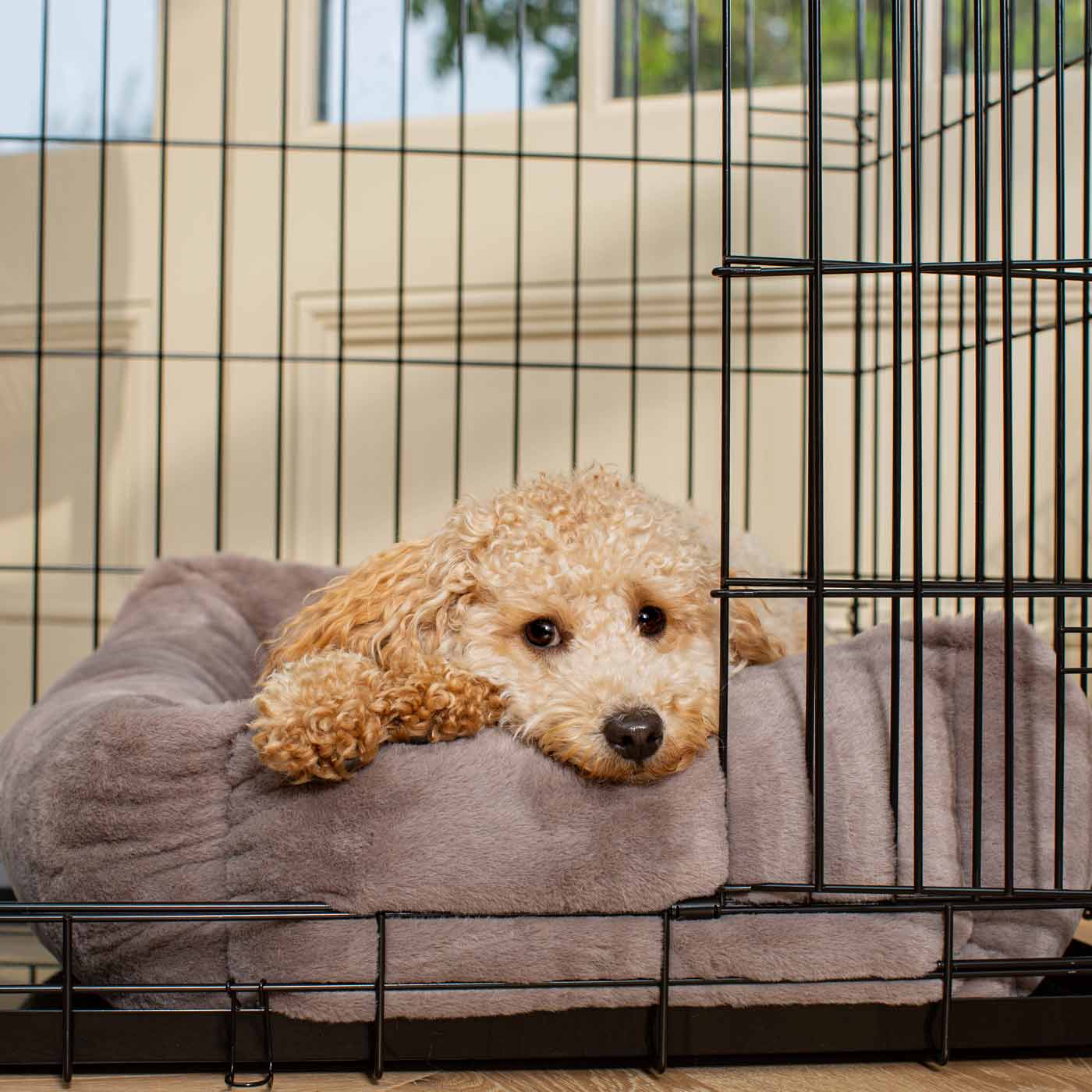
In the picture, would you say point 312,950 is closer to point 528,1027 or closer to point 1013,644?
→ point 528,1027

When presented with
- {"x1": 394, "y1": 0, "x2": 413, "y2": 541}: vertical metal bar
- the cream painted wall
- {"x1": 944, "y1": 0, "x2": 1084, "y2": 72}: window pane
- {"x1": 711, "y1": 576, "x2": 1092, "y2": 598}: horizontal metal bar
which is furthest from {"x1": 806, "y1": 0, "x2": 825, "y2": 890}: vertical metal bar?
the cream painted wall

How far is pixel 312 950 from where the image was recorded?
3.21ft

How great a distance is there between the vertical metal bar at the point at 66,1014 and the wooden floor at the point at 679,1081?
2 cm

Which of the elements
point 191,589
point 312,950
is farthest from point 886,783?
point 191,589

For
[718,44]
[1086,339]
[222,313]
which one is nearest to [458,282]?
[222,313]

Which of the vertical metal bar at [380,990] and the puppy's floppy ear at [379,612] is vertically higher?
the puppy's floppy ear at [379,612]

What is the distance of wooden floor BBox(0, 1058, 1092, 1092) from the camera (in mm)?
971

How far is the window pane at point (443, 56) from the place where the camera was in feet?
9.40

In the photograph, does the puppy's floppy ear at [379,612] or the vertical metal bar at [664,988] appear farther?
the puppy's floppy ear at [379,612]

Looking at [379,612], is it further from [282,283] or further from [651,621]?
[282,283]

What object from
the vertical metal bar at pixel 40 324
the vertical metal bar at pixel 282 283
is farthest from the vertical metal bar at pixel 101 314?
the vertical metal bar at pixel 282 283

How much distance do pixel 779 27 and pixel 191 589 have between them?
2.04 m

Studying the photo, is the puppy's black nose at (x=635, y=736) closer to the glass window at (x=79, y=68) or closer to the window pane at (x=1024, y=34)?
the window pane at (x=1024, y=34)

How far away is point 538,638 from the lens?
1.27 m
